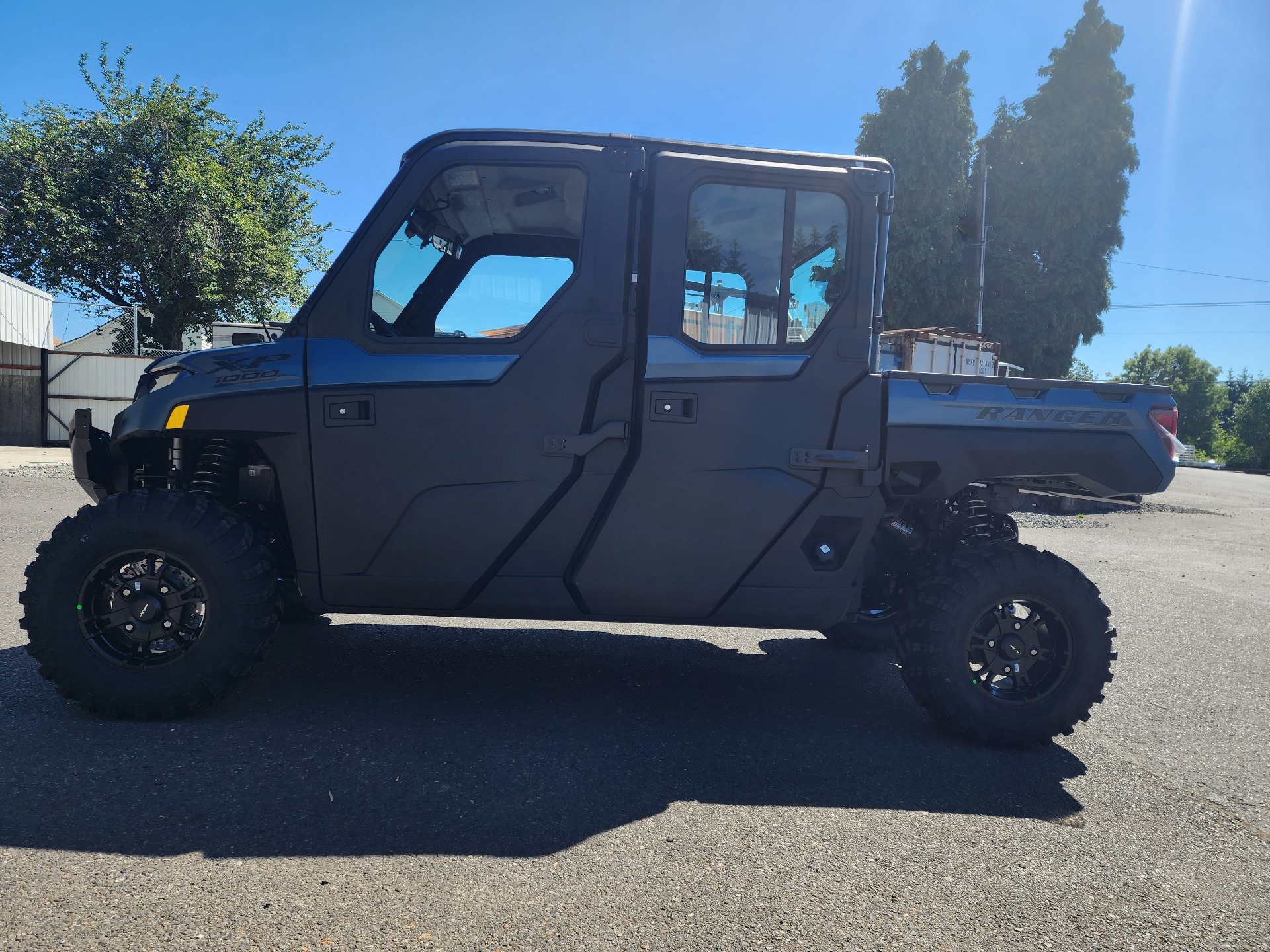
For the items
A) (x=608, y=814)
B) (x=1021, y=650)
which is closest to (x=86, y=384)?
(x=608, y=814)

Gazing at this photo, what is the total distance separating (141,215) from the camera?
82.8 ft

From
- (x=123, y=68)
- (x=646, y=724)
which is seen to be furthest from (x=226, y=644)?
(x=123, y=68)

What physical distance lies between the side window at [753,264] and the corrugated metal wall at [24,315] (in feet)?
85.5

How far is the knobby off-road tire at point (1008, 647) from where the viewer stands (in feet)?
12.1

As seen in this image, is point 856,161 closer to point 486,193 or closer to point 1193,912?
point 486,193

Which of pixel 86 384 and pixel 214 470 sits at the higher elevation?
pixel 86 384

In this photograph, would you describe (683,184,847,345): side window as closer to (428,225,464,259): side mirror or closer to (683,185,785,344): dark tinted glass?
(683,185,785,344): dark tinted glass

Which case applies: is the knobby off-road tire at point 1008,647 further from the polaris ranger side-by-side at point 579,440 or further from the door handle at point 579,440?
the door handle at point 579,440

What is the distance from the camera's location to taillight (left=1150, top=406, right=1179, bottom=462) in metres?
3.89

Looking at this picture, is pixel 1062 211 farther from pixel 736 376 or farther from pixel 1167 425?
pixel 736 376

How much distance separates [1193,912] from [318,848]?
8.74 ft

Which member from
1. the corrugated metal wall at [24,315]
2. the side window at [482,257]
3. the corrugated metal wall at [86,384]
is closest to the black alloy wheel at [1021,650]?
the side window at [482,257]

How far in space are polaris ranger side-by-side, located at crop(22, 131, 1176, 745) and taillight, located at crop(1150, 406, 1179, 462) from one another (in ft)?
1.44

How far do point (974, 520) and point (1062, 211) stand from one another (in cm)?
4016
